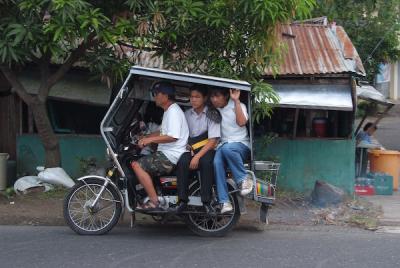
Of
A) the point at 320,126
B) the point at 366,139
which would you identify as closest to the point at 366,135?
the point at 366,139

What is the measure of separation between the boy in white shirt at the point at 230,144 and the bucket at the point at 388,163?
16.2ft

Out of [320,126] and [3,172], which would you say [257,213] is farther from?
[3,172]

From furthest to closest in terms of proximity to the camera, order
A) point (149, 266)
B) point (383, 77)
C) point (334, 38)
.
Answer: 1. point (383, 77)
2. point (334, 38)
3. point (149, 266)

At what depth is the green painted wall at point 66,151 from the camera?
10297 millimetres

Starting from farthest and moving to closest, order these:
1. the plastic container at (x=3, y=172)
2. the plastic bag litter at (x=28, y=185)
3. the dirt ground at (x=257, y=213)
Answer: the plastic container at (x=3, y=172), the plastic bag litter at (x=28, y=185), the dirt ground at (x=257, y=213)

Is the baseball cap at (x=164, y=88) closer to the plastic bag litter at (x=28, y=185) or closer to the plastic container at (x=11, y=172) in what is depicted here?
the plastic bag litter at (x=28, y=185)

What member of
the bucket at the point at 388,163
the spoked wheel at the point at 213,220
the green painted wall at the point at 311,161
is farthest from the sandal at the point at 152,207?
the bucket at the point at 388,163

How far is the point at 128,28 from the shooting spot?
7375 mm

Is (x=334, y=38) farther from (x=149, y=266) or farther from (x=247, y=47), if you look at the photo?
(x=149, y=266)

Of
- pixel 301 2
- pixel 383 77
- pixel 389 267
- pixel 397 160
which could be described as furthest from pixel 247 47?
pixel 383 77

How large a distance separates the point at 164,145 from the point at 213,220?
1.11 metres

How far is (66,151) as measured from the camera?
10297 millimetres

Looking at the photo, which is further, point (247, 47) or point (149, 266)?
point (247, 47)

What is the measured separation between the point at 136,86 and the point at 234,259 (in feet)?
8.12
